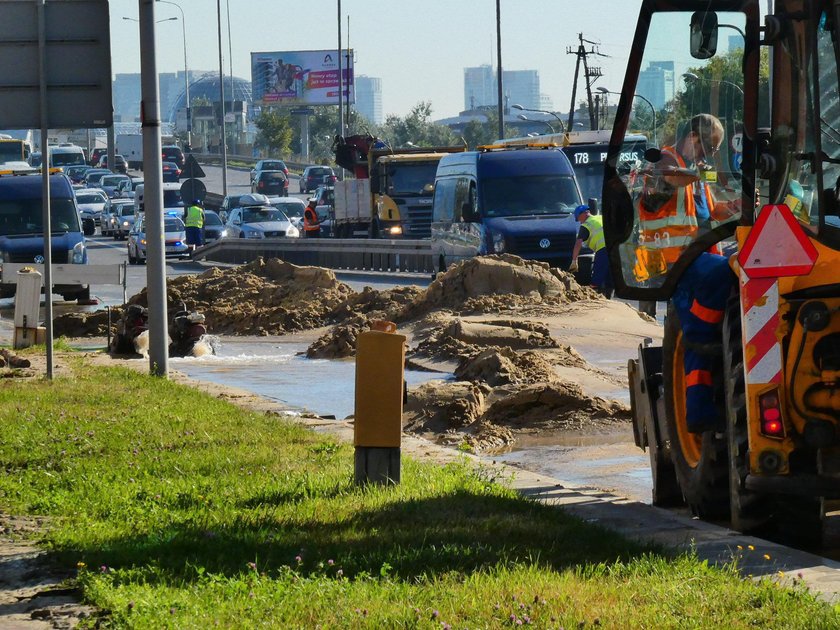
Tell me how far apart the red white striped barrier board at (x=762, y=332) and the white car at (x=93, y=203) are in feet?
212

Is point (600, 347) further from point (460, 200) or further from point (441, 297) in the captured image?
point (460, 200)

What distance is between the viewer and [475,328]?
65.2ft

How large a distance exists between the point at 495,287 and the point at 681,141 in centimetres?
1593

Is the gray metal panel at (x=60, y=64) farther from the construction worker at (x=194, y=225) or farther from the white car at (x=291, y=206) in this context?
the white car at (x=291, y=206)

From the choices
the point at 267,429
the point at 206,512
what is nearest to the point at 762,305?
the point at 206,512

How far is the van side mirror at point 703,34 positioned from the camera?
828 centimetres

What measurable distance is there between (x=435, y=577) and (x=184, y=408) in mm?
6857

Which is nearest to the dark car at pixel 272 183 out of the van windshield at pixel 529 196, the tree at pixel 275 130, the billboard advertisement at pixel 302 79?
the tree at pixel 275 130

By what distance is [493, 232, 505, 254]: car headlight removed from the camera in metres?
29.2

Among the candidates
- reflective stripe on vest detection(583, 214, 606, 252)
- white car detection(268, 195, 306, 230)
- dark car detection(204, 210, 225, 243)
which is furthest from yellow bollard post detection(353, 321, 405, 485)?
white car detection(268, 195, 306, 230)

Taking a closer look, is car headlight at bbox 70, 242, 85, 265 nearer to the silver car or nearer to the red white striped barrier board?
the silver car

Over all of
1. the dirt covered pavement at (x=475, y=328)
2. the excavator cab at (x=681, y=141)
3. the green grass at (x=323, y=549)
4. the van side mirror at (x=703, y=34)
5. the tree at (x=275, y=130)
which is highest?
the tree at (x=275, y=130)

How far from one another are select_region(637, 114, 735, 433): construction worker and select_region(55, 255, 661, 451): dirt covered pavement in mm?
3917

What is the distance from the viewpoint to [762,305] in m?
7.20
